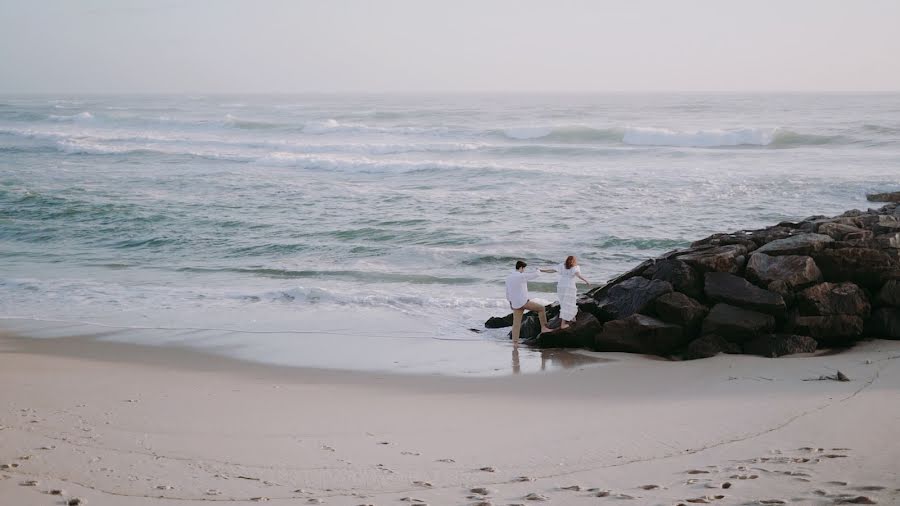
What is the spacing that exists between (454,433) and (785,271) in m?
5.31

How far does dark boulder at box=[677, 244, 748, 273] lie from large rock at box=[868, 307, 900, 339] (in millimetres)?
1650

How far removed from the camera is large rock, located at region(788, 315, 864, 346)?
989cm

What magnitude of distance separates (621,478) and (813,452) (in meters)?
1.52

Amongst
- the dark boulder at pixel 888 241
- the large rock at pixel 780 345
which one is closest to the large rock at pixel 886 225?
the dark boulder at pixel 888 241

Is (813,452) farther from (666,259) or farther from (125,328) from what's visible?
(125,328)

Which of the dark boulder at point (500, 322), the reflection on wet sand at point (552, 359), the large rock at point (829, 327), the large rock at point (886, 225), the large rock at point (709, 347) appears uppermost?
the large rock at point (886, 225)

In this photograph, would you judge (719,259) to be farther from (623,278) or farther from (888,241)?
(888,241)

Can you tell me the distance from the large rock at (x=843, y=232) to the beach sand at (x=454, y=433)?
1.95 metres

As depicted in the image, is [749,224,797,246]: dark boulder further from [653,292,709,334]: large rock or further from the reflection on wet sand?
the reflection on wet sand

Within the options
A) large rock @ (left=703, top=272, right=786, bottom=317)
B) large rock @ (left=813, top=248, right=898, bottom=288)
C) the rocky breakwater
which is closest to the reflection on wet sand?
the rocky breakwater

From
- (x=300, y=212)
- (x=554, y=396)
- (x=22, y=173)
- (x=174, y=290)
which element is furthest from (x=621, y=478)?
(x=22, y=173)

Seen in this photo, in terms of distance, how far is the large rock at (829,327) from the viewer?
989 centimetres

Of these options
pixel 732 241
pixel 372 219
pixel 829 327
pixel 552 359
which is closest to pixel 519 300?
pixel 552 359

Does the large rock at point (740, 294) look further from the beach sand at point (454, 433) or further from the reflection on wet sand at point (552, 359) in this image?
the reflection on wet sand at point (552, 359)
